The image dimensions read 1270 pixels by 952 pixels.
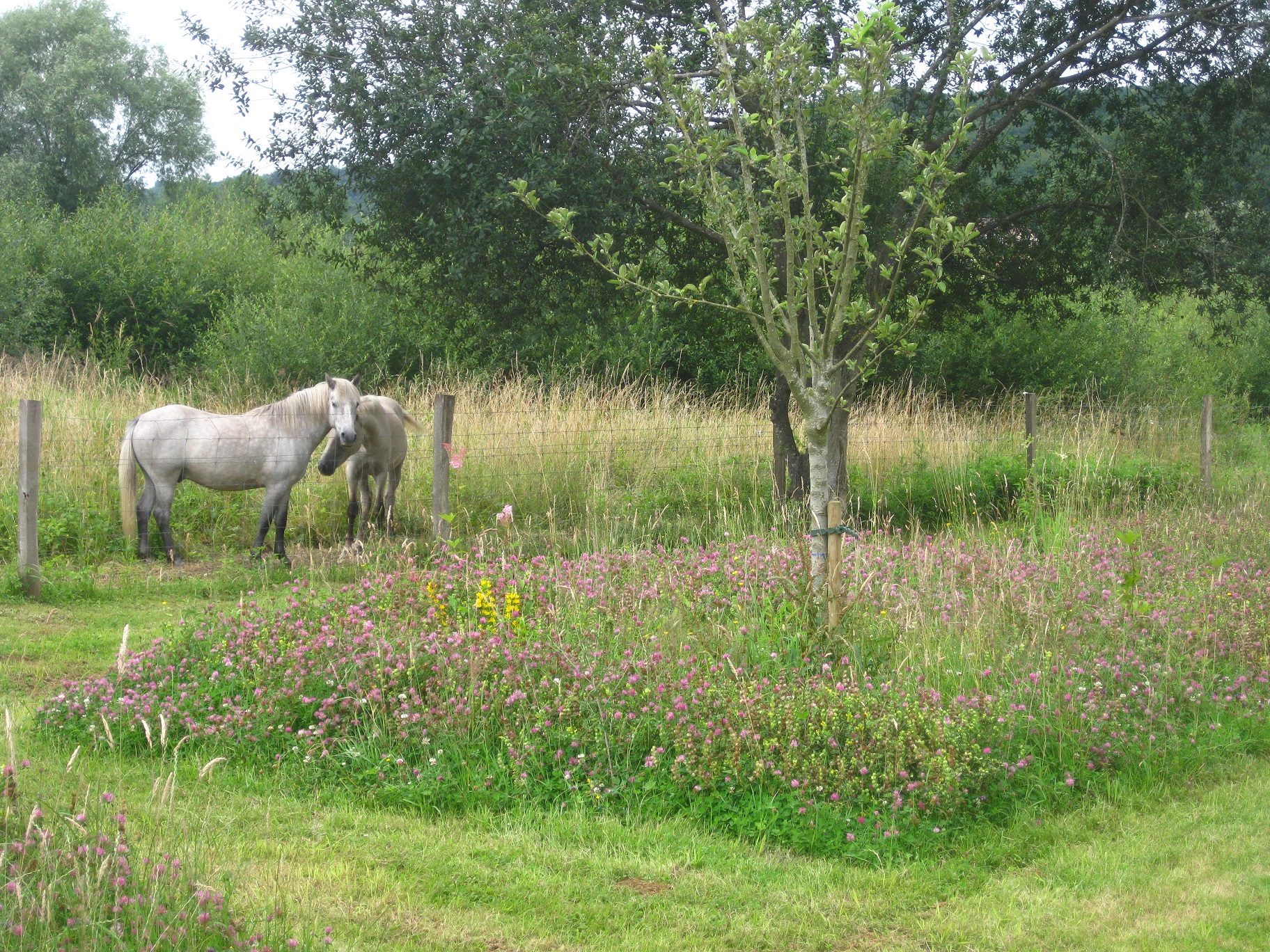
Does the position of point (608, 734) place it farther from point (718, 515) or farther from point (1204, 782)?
point (718, 515)

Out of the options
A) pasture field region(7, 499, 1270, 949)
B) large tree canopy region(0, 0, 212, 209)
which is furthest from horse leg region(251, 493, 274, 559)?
large tree canopy region(0, 0, 212, 209)

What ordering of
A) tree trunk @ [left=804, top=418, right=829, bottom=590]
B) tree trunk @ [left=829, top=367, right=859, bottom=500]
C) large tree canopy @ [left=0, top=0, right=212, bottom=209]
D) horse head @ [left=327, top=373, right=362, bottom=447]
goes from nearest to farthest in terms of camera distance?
tree trunk @ [left=804, top=418, right=829, bottom=590] → horse head @ [left=327, top=373, right=362, bottom=447] → tree trunk @ [left=829, top=367, right=859, bottom=500] → large tree canopy @ [left=0, top=0, right=212, bottom=209]

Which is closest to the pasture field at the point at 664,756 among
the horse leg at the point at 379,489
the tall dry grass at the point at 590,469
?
the tall dry grass at the point at 590,469

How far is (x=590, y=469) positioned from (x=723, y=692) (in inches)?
260

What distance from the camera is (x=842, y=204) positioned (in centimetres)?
493

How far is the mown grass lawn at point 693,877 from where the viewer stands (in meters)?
3.59

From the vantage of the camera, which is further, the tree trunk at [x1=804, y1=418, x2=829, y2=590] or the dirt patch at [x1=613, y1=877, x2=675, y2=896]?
the tree trunk at [x1=804, y1=418, x2=829, y2=590]

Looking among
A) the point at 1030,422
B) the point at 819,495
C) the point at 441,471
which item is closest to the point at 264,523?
the point at 441,471

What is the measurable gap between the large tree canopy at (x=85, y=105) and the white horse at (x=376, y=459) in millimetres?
29755

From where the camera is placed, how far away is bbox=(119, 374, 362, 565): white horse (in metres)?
9.55

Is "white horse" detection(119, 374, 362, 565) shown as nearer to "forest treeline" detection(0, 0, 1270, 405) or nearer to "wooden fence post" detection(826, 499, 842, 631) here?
"forest treeline" detection(0, 0, 1270, 405)

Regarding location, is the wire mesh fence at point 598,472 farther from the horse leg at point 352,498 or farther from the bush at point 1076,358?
the bush at point 1076,358

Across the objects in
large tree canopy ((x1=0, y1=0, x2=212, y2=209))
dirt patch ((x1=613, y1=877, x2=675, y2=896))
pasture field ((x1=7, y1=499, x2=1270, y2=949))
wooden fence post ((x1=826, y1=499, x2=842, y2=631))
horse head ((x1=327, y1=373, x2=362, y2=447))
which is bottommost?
dirt patch ((x1=613, y1=877, x2=675, y2=896))

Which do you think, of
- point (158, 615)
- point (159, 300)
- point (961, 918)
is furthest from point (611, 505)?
point (159, 300)
